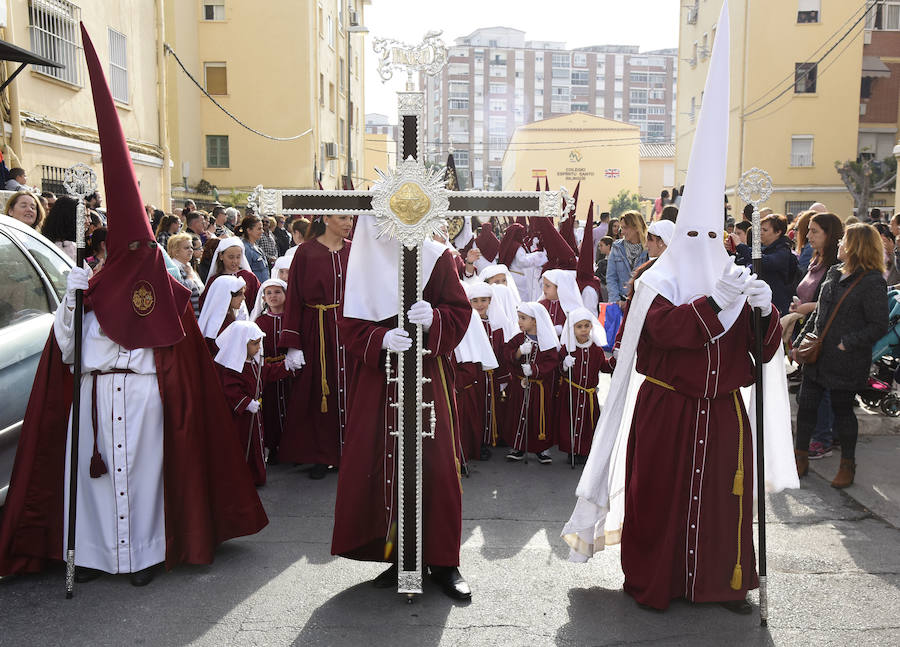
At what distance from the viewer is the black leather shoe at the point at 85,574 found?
4500 millimetres

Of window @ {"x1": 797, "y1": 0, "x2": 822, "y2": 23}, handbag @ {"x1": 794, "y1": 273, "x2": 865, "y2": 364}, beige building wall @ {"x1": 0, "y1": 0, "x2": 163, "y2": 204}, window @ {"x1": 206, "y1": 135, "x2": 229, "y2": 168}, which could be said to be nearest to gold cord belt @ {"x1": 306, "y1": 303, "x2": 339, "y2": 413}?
handbag @ {"x1": 794, "y1": 273, "x2": 865, "y2": 364}

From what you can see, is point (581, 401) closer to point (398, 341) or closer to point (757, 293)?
point (757, 293)

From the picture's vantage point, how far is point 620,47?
121 metres

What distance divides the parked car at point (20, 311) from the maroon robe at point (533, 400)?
11.6 ft

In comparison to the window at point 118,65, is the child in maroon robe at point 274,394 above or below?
below

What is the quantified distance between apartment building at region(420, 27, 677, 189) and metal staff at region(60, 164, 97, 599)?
9847cm

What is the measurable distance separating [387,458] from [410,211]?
49.9 inches

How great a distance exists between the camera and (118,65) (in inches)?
632

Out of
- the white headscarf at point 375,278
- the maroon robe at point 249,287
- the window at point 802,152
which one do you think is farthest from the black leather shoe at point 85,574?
the window at point 802,152

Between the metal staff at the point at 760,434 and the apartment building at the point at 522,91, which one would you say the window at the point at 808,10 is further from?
the apartment building at the point at 522,91

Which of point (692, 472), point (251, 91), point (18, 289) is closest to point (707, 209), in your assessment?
point (692, 472)

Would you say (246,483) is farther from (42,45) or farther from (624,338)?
(42,45)

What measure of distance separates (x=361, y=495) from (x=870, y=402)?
600 cm

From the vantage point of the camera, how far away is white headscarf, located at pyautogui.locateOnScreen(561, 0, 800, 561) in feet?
13.8
